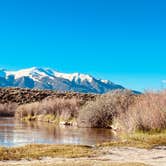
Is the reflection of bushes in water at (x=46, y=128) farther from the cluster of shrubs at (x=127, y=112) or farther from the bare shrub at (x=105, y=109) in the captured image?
the cluster of shrubs at (x=127, y=112)

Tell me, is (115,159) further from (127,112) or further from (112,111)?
(112,111)

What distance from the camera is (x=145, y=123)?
4312 cm

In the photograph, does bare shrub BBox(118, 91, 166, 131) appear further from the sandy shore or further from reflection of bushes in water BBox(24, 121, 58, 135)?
reflection of bushes in water BBox(24, 121, 58, 135)

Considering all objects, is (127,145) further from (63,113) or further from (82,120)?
(63,113)

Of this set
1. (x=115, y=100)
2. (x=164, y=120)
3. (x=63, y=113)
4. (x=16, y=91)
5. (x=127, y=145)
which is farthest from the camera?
(x=16, y=91)

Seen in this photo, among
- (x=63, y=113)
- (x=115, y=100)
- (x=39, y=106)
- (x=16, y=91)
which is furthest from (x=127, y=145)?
(x=16, y=91)

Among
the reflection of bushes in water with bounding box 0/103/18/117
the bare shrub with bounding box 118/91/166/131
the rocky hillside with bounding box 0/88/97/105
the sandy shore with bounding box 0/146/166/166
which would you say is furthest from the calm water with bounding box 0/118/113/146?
the rocky hillside with bounding box 0/88/97/105

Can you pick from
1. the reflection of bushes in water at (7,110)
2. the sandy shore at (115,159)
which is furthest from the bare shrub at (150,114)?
the reflection of bushes in water at (7,110)

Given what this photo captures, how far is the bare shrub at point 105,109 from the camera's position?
67.6m

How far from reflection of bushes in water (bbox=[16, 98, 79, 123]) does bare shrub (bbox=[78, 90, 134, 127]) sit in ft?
37.9

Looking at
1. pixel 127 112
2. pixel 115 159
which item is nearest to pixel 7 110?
pixel 127 112

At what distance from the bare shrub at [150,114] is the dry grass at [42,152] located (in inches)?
534

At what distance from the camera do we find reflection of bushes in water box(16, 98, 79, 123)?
83.7m

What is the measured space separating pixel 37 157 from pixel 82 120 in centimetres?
4565
